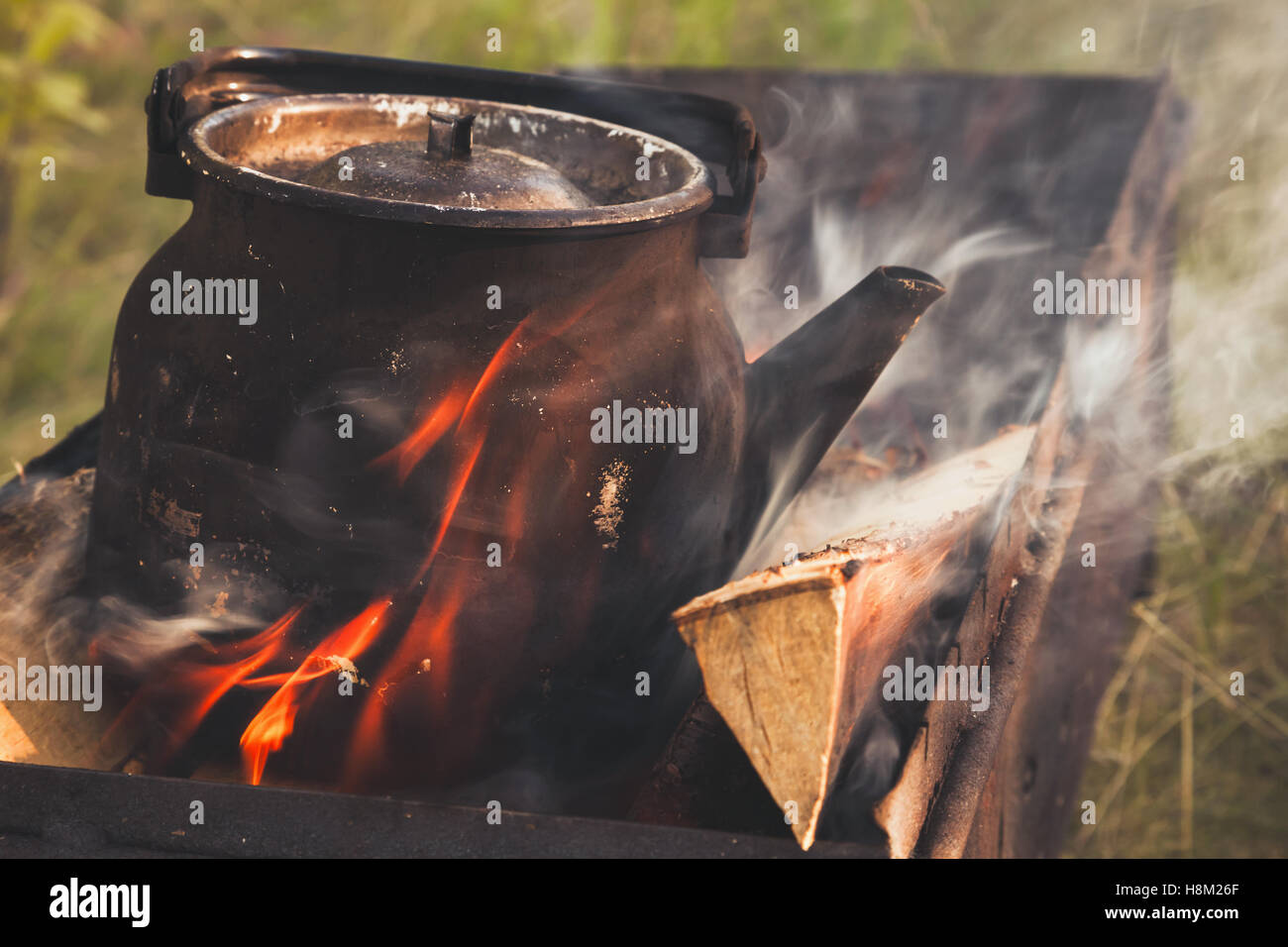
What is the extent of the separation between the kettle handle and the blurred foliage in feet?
5.27

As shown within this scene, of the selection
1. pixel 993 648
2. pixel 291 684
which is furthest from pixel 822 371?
pixel 291 684

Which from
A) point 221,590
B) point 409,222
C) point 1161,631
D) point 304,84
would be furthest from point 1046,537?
point 1161,631

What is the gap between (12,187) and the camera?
4.16 metres

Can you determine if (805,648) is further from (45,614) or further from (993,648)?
(45,614)

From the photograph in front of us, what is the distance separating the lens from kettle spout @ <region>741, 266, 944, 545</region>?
1.55 m

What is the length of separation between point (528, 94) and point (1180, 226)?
2.87 m

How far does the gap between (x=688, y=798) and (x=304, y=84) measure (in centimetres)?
118

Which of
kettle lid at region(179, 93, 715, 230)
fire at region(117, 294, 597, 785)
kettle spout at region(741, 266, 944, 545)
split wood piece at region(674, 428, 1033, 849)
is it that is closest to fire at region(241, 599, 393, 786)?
fire at region(117, 294, 597, 785)

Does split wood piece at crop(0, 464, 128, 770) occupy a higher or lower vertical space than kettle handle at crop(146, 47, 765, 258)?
lower

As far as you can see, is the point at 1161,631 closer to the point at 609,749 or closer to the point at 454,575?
the point at 609,749

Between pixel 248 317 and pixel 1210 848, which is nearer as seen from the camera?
pixel 248 317

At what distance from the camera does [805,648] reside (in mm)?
1201

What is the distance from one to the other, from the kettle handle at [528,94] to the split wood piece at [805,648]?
0.48 meters

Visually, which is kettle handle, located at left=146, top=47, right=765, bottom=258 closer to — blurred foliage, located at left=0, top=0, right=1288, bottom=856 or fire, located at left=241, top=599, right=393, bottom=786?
fire, located at left=241, top=599, right=393, bottom=786
